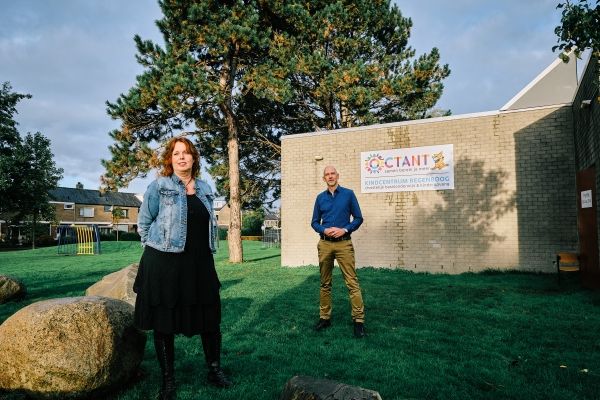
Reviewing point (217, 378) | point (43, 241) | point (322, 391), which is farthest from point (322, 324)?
point (43, 241)

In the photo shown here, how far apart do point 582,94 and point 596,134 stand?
1.75 meters

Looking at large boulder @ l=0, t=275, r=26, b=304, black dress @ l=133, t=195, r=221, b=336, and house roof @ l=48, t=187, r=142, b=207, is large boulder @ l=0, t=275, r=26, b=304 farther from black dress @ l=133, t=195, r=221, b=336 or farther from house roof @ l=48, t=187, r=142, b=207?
house roof @ l=48, t=187, r=142, b=207

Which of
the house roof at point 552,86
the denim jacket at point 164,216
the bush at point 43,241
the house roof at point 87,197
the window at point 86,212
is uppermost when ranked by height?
the house roof at point 552,86

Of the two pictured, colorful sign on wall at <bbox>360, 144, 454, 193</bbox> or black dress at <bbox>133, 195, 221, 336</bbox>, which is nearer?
black dress at <bbox>133, 195, 221, 336</bbox>

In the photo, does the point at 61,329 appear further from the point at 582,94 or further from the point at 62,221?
the point at 62,221

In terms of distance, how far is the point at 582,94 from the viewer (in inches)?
338

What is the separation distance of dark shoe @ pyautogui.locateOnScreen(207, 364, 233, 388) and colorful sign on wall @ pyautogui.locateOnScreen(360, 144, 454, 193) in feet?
31.5

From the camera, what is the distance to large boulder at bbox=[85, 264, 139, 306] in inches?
270

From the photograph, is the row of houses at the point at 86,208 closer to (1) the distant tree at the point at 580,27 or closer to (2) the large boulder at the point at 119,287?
(2) the large boulder at the point at 119,287

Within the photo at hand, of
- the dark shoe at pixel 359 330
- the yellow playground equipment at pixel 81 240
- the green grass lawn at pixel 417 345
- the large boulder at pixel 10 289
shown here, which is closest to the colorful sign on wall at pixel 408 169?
the green grass lawn at pixel 417 345

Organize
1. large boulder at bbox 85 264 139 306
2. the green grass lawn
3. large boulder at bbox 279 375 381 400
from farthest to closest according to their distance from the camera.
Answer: large boulder at bbox 85 264 139 306, the green grass lawn, large boulder at bbox 279 375 381 400

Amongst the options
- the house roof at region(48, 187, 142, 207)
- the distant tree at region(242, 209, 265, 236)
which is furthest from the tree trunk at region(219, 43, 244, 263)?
the house roof at region(48, 187, 142, 207)

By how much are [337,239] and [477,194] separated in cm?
743

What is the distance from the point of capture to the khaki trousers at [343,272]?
493 cm
